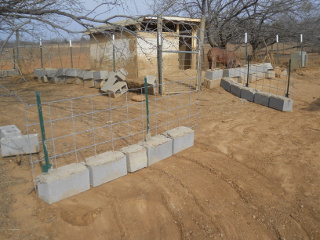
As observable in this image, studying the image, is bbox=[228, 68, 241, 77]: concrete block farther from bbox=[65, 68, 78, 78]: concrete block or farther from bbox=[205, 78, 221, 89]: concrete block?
bbox=[65, 68, 78, 78]: concrete block

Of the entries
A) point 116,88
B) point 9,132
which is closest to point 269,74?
point 116,88

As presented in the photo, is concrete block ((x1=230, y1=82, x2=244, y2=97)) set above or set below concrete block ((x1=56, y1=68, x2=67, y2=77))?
below

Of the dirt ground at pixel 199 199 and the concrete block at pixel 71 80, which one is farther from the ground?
the concrete block at pixel 71 80

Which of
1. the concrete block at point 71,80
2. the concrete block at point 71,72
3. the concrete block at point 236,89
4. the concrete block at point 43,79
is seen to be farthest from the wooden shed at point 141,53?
the concrete block at point 43,79

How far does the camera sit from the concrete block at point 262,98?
346 inches

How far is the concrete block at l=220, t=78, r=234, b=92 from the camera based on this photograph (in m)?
10.8

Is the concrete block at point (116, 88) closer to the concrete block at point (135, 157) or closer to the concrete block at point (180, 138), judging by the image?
the concrete block at point (180, 138)

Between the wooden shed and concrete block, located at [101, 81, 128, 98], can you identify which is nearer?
concrete block, located at [101, 81, 128, 98]

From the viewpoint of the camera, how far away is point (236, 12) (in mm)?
16281

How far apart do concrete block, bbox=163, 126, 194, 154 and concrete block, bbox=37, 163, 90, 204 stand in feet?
5.81

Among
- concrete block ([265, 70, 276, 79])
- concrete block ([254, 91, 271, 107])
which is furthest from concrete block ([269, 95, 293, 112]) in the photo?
concrete block ([265, 70, 276, 79])

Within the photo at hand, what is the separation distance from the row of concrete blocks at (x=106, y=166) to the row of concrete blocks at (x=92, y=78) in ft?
14.7

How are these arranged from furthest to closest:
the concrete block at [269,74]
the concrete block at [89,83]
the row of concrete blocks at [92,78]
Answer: the concrete block at [269,74] → the concrete block at [89,83] → the row of concrete blocks at [92,78]

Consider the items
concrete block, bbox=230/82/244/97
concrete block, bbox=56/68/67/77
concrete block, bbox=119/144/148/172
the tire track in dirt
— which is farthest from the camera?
concrete block, bbox=56/68/67/77
